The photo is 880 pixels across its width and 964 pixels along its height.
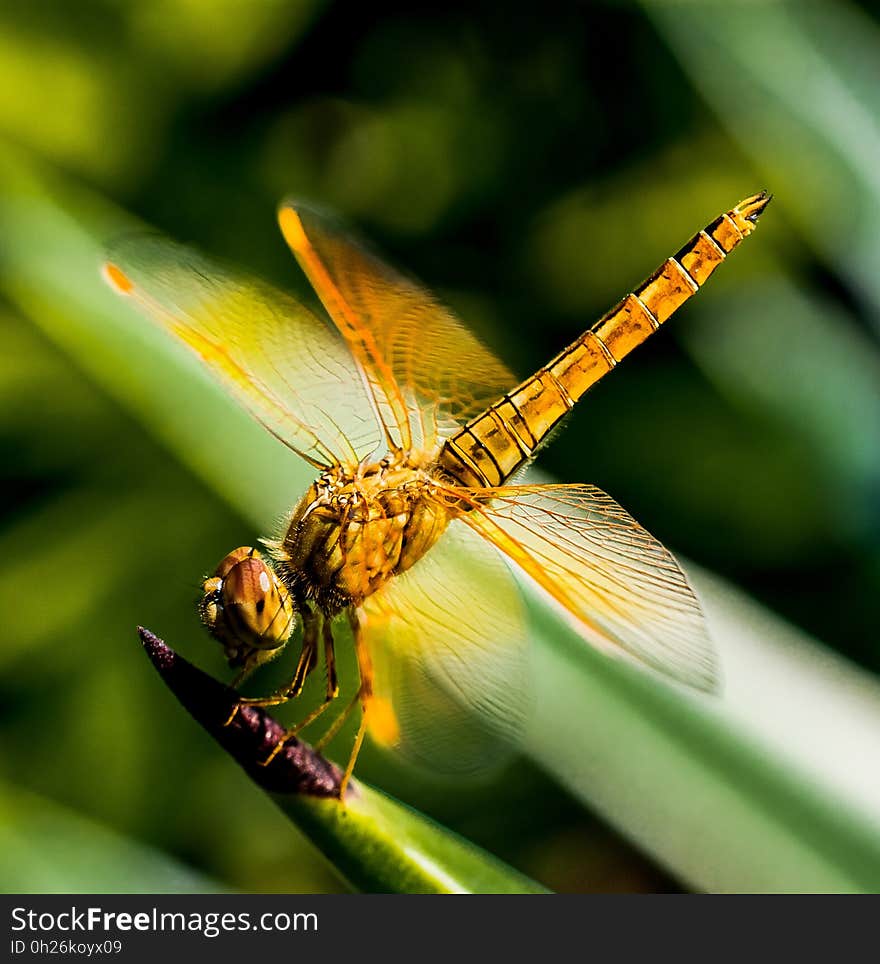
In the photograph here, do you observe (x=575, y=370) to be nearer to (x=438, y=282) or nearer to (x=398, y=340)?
(x=398, y=340)

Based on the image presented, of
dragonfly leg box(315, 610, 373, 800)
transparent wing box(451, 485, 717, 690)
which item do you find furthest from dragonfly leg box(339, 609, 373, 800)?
transparent wing box(451, 485, 717, 690)

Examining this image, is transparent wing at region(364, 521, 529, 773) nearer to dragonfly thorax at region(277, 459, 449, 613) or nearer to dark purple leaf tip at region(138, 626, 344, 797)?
dragonfly thorax at region(277, 459, 449, 613)

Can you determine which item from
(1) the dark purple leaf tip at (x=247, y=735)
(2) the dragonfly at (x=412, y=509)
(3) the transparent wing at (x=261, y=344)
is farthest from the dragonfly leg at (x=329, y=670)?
(1) the dark purple leaf tip at (x=247, y=735)

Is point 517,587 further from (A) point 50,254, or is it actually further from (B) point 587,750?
(A) point 50,254

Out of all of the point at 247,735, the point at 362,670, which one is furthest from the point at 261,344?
the point at 247,735

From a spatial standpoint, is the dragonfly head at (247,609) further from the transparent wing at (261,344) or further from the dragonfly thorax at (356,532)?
the transparent wing at (261,344)

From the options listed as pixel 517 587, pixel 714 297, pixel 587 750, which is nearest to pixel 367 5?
pixel 714 297
